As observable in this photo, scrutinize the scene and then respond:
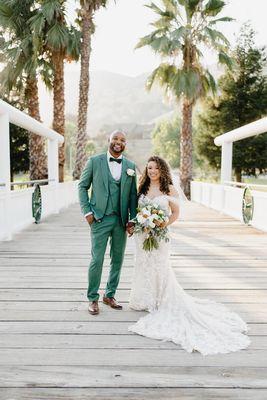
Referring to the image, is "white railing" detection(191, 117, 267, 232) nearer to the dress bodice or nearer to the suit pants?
the dress bodice

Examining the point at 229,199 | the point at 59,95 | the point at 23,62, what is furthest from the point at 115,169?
the point at 23,62

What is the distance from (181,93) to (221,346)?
1611cm

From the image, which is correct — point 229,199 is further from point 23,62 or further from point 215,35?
point 23,62

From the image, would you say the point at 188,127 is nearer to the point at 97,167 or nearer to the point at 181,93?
the point at 181,93

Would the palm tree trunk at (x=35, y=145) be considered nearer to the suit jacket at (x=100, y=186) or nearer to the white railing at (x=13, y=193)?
the white railing at (x=13, y=193)

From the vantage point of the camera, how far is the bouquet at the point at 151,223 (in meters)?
3.90

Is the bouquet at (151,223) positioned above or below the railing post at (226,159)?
below

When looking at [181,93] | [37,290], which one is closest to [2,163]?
[37,290]

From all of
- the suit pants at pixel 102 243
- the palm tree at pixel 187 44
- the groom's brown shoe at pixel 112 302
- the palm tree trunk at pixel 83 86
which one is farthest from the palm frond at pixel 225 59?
the groom's brown shoe at pixel 112 302

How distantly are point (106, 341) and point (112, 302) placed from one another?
2.93 feet

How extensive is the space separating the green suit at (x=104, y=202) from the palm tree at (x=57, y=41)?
13.0 meters

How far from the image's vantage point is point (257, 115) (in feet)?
101

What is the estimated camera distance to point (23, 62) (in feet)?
54.5

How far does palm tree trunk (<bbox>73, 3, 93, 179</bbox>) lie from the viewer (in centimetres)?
1647
